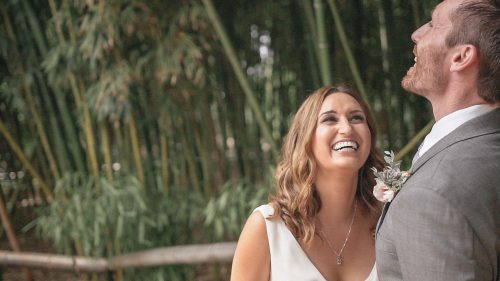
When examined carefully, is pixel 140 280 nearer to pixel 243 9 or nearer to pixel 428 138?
pixel 243 9

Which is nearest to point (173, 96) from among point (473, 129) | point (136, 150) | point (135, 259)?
point (136, 150)

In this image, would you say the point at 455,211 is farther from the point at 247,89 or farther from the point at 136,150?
the point at 136,150

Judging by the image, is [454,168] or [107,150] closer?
[454,168]

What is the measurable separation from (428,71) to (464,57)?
70mm

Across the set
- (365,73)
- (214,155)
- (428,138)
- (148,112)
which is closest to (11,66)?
(148,112)

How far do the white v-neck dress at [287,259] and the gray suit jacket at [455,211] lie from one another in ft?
2.06

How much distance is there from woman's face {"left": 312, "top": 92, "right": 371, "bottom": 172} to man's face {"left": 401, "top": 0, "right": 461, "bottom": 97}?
466 millimetres

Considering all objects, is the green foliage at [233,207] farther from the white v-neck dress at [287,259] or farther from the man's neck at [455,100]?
the man's neck at [455,100]

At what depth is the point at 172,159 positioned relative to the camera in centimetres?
312

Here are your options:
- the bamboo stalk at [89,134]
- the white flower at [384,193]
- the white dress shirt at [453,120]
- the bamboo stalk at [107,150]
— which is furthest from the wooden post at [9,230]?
the white dress shirt at [453,120]

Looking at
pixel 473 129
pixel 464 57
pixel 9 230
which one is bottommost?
pixel 9 230

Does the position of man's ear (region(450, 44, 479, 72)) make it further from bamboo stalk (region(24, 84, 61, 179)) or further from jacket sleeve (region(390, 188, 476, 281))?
bamboo stalk (region(24, 84, 61, 179))

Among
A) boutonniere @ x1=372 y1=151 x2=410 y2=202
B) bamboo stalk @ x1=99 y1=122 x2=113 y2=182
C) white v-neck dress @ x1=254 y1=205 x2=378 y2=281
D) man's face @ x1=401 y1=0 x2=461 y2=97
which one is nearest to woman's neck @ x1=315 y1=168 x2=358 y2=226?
white v-neck dress @ x1=254 y1=205 x2=378 y2=281

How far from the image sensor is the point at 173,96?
2.88 meters
